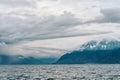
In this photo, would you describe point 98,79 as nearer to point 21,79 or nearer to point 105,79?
point 105,79

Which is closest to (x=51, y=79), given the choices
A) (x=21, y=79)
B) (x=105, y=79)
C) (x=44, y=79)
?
(x=44, y=79)

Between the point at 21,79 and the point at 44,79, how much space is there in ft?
30.8

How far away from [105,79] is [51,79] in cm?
2170

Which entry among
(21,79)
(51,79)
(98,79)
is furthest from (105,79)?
(21,79)

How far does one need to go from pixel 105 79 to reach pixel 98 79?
2796 millimetres

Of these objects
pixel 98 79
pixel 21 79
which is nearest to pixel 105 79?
pixel 98 79

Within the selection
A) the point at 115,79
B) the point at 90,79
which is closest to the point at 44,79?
the point at 90,79

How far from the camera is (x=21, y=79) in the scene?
12788 centimetres

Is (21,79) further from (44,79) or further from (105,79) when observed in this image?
(105,79)

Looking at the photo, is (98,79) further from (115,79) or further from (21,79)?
(21,79)

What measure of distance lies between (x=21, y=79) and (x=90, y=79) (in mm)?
Answer: 27901

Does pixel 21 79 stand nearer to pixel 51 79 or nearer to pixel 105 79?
pixel 51 79

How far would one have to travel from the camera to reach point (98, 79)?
411 feet

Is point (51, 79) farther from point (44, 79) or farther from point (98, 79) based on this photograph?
point (98, 79)
